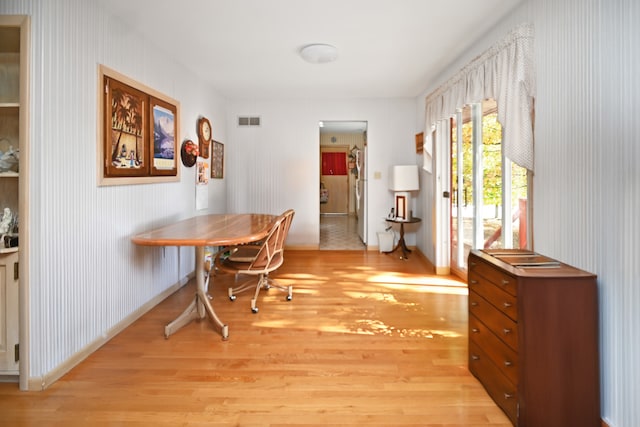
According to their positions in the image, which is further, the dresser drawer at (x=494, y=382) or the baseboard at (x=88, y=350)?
the baseboard at (x=88, y=350)

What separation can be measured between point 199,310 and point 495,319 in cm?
226

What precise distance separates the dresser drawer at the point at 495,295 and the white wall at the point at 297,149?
166 inches

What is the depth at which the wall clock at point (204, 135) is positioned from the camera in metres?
5.01

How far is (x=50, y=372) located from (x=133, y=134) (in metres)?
1.81

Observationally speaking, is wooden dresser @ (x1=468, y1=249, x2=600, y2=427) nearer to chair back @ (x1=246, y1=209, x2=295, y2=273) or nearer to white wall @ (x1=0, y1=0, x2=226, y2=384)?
chair back @ (x1=246, y1=209, x2=295, y2=273)

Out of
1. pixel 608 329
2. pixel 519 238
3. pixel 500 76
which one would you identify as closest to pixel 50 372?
pixel 608 329

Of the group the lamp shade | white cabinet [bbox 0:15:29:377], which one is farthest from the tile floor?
white cabinet [bbox 0:15:29:377]

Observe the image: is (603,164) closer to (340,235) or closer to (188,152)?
(188,152)

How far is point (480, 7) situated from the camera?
296 centimetres

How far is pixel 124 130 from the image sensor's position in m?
3.09

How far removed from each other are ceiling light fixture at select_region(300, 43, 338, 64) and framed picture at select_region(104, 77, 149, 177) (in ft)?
5.12

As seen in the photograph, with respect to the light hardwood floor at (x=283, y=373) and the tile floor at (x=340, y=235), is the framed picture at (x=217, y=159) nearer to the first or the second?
the tile floor at (x=340, y=235)

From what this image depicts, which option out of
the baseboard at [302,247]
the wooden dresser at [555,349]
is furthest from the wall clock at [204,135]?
the wooden dresser at [555,349]

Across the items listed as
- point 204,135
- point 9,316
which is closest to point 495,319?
point 9,316
